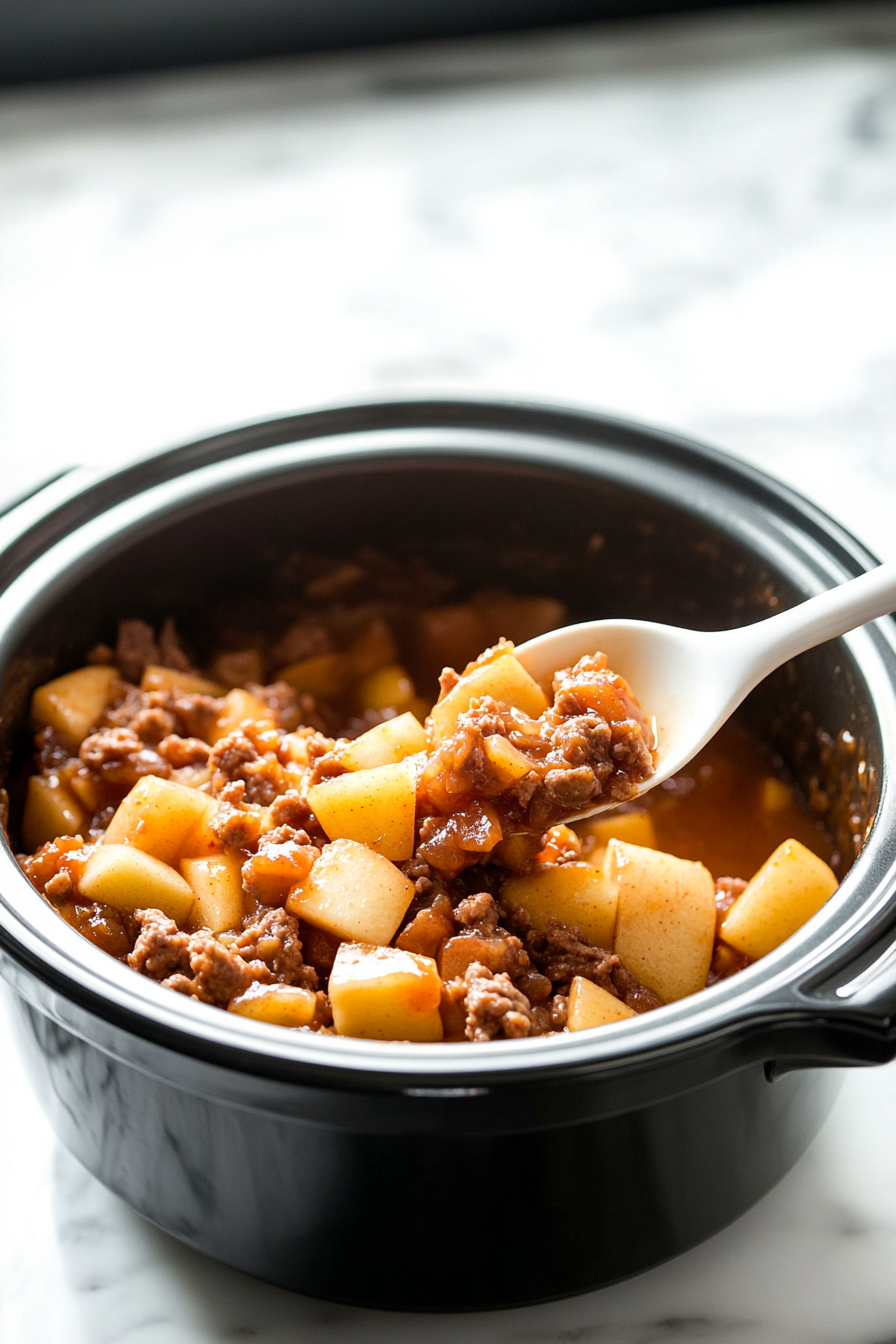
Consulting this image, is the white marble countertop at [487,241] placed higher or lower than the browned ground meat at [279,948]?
higher

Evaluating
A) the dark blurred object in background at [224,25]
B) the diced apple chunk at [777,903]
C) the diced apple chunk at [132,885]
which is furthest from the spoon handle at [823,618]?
the dark blurred object in background at [224,25]

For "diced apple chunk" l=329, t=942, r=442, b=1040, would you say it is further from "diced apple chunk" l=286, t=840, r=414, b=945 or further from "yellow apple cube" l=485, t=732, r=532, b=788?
"yellow apple cube" l=485, t=732, r=532, b=788

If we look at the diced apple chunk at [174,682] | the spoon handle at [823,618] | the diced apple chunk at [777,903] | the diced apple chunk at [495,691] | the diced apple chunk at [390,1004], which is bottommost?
the diced apple chunk at [390,1004]

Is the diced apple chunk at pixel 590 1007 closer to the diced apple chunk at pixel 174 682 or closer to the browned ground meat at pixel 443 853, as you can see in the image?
the browned ground meat at pixel 443 853

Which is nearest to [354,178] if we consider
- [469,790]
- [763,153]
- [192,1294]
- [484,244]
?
[484,244]

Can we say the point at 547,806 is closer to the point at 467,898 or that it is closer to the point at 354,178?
the point at 467,898

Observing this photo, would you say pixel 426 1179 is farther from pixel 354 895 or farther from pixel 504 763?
pixel 504 763

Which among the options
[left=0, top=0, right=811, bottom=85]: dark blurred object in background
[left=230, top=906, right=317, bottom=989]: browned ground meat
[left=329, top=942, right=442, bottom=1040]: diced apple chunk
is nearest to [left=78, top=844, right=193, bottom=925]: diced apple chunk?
[left=230, top=906, right=317, bottom=989]: browned ground meat
